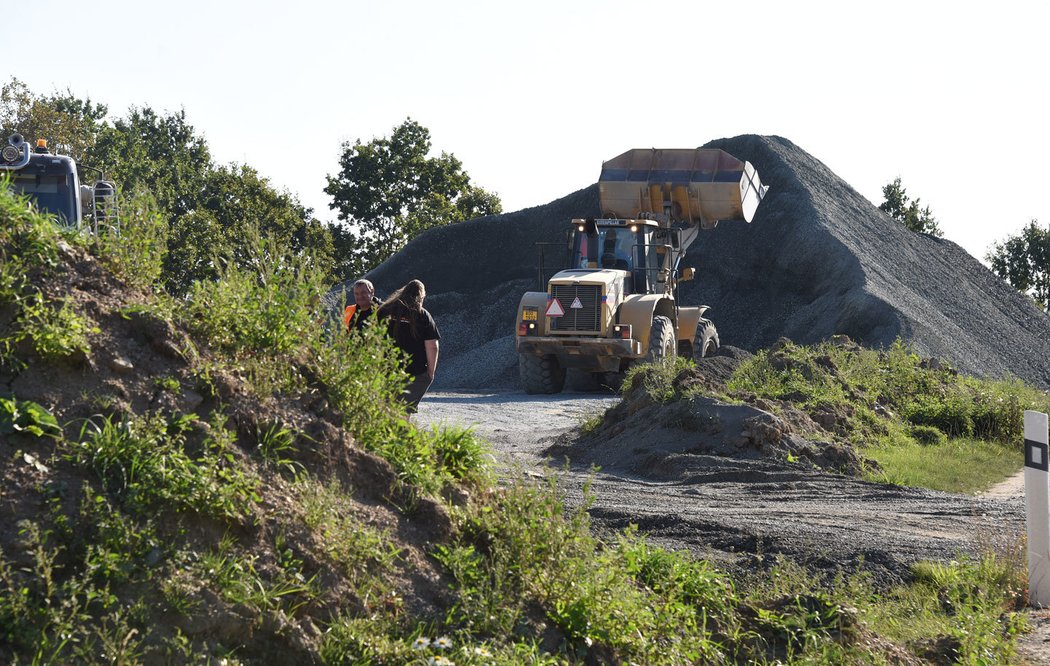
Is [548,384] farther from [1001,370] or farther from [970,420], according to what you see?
[1001,370]

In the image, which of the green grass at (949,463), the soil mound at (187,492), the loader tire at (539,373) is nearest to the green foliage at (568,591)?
the soil mound at (187,492)

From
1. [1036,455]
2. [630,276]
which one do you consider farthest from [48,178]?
[1036,455]

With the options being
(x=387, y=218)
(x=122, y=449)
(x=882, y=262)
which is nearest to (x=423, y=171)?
(x=387, y=218)

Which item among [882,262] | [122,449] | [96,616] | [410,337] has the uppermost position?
[882,262]

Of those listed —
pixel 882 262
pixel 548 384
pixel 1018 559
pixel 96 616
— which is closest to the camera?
pixel 96 616

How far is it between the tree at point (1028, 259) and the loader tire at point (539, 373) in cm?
3185

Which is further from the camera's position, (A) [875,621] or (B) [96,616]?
(A) [875,621]

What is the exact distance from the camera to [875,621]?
593 cm

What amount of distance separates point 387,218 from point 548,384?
33.8 m

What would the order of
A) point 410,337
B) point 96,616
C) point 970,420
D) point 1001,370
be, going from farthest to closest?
point 1001,370, point 970,420, point 410,337, point 96,616

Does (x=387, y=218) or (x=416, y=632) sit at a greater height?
(x=387, y=218)

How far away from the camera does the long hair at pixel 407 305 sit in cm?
865

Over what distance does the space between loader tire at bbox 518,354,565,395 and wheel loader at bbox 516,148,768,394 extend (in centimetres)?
2

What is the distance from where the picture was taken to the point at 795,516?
912 centimetres
